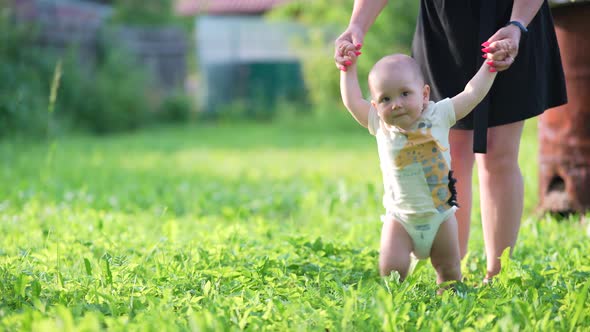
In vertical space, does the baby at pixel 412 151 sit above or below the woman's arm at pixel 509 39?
below

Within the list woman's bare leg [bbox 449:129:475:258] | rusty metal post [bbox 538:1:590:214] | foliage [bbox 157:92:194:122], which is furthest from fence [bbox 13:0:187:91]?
woman's bare leg [bbox 449:129:475:258]

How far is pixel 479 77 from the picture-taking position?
8.57ft

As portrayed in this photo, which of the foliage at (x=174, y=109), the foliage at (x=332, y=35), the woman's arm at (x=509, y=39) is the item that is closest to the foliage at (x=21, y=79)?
the foliage at (x=174, y=109)

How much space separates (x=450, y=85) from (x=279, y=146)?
7.68 metres

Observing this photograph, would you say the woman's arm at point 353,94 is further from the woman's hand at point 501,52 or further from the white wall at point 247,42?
the white wall at point 247,42

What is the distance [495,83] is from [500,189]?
0.43 metres

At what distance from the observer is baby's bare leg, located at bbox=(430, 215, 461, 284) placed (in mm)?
2672

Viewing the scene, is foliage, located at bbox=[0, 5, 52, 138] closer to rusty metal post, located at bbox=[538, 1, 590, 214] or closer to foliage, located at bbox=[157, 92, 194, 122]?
foliage, located at bbox=[157, 92, 194, 122]

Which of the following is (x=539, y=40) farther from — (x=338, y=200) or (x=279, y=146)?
(x=279, y=146)

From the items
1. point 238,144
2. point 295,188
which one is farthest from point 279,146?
point 295,188

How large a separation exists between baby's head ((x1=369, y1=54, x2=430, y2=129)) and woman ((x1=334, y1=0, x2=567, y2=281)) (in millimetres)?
315

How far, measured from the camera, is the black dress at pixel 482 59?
291cm

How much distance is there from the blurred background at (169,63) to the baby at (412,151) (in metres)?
7.78

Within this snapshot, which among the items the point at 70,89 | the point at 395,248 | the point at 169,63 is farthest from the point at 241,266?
the point at 169,63
